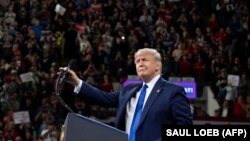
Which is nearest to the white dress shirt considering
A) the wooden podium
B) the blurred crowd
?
the wooden podium

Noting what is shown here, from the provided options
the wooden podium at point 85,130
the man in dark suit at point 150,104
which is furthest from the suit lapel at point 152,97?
the wooden podium at point 85,130

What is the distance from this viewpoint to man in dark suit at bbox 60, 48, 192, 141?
4.09 meters

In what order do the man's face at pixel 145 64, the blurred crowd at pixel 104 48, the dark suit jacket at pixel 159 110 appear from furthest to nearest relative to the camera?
the blurred crowd at pixel 104 48 < the man's face at pixel 145 64 < the dark suit jacket at pixel 159 110

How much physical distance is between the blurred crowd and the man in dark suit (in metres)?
7.76

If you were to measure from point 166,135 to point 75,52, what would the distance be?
13693 mm

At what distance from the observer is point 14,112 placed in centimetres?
1343

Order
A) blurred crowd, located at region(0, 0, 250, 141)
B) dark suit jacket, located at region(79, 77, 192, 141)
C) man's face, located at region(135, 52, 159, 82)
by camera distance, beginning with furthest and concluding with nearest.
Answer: blurred crowd, located at region(0, 0, 250, 141) → man's face, located at region(135, 52, 159, 82) → dark suit jacket, located at region(79, 77, 192, 141)

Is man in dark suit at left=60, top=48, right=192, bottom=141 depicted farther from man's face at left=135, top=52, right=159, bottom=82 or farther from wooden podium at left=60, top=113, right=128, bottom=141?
wooden podium at left=60, top=113, right=128, bottom=141

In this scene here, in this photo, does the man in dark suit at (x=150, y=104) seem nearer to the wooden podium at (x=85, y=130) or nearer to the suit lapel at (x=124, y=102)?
the suit lapel at (x=124, y=102)

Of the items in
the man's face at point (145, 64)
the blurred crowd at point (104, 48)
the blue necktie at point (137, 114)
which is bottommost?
the blurred crowd at point (104, 48)

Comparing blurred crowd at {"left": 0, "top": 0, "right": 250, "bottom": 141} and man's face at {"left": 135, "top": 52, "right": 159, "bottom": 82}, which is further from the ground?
man's face at {"left": 135, "top": 52, "right": 159, "bottom": 82}

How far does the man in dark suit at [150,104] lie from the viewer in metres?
4.09

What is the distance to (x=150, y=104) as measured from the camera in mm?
4148

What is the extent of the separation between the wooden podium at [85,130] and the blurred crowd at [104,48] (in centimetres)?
860
